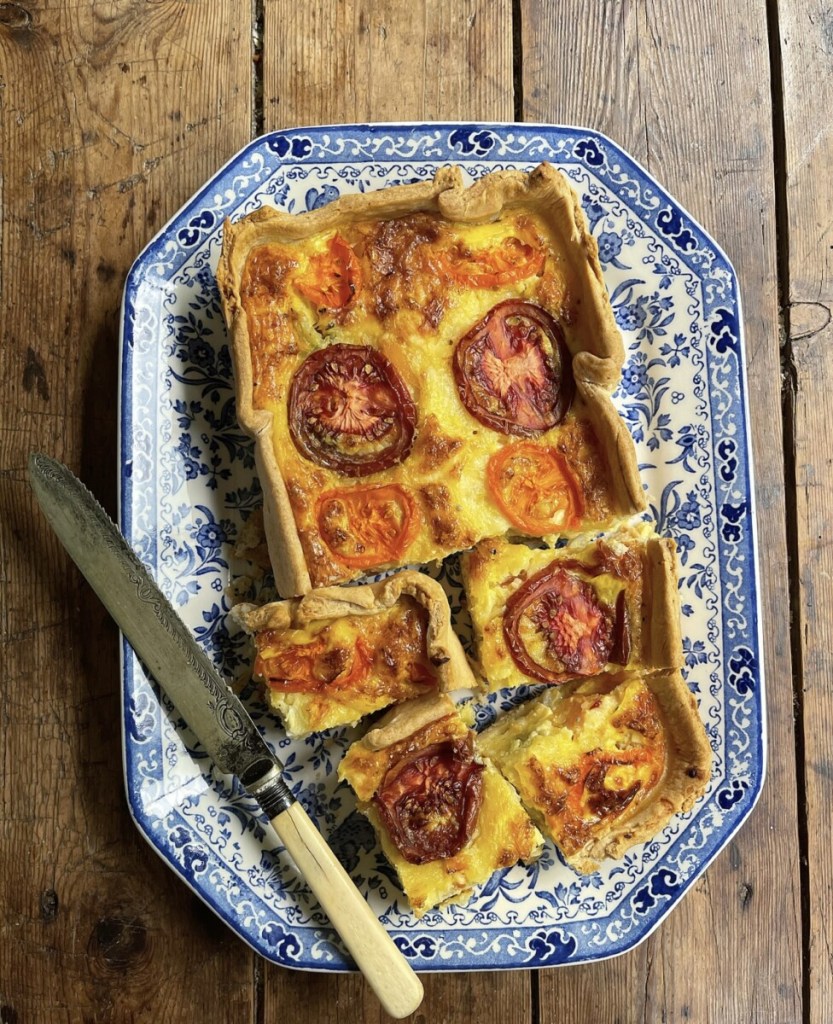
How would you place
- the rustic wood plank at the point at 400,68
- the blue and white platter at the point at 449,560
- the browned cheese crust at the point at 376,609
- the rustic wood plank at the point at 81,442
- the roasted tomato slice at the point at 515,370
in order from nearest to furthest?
the browned cheese crust at the point at 376,609, the roasted tomato slice at the point at 515,370, the blue and white platter at the point at 449,560, the rustic wood plank at the point at 81,442, the rustic wood plank at the point at 400,68

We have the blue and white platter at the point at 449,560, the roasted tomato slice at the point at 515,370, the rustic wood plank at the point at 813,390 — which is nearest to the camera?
the roasted tomato slice at the point at 515,370

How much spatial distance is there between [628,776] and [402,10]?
3.32 metres

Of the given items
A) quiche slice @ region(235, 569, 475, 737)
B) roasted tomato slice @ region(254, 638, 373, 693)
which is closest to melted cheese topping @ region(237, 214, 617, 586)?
quiche slice @ region(235, 569, 475, 737)

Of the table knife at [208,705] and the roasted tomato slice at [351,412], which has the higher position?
the roasted tomato slice at [351,412]

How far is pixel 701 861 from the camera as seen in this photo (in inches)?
149

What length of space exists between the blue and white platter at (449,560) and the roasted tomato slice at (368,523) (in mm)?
464

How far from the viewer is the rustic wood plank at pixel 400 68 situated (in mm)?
3979

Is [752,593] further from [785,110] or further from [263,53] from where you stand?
[263,53]

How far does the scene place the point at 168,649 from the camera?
3584 millimetres

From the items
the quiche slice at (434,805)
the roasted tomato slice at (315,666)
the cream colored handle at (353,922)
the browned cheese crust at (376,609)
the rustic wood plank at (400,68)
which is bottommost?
the cream colored handle at (353,922)

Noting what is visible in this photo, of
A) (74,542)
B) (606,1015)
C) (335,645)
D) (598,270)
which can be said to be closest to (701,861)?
(606,1015)

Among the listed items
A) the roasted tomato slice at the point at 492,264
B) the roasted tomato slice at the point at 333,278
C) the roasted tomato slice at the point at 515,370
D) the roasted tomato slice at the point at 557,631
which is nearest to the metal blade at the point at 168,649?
the roasted tomato slice at the point at 557,631

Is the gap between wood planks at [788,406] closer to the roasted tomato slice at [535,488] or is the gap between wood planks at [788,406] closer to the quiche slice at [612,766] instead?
the quiche slice at [612,766]

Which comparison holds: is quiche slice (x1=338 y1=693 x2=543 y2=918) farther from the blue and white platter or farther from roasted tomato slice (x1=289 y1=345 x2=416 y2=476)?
roasted tomato slice (x1=289 y1=345 x2=416 y2=476)
